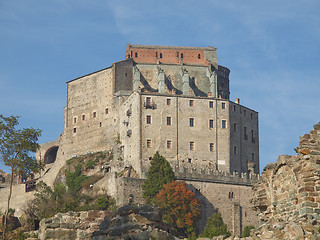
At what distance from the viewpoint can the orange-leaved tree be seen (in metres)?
75.2

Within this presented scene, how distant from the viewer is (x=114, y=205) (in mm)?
79938

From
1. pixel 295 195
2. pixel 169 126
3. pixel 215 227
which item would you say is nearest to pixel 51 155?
pixel 169 126

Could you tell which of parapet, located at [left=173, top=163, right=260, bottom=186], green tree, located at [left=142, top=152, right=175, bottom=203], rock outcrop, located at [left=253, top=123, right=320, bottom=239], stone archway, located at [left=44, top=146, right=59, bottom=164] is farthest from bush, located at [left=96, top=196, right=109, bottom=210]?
rock outcrop, located at [left=253, top=123, right=320, bottom=239]

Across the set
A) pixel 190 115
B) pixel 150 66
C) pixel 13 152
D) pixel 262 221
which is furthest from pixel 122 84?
pixel 262 221

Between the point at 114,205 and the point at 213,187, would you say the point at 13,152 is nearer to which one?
the point at 114,205

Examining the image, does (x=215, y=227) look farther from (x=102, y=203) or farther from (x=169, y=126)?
(x=169, y=126)

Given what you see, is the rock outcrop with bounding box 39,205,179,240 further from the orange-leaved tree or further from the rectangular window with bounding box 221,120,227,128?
the rectangular window with bounding box 221,120,227,128

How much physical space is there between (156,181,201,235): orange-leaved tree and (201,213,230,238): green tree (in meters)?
1.57

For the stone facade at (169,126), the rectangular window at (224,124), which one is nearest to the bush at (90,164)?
the stone facade at (169,126)

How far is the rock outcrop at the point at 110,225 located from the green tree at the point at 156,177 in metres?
54.7

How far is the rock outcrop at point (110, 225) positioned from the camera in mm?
21938

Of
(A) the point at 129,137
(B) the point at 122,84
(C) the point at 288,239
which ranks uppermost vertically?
(B) the point at 122,84

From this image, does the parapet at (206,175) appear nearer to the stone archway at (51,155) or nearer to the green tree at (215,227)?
the green tree at (215,227)

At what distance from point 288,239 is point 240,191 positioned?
218 ft
